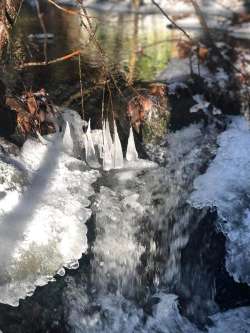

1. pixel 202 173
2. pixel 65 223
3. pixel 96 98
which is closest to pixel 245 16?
pixel 96 98

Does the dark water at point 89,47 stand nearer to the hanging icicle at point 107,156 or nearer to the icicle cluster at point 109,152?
the icicle cluster at point 109,152

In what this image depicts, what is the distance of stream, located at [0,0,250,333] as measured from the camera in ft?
13.2

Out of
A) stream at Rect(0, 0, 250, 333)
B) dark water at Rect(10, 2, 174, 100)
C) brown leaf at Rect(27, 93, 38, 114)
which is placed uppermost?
dark water at Rect(10, 2, 174, 100)

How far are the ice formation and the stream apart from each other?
11 mm

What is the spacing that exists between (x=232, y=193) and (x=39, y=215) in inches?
83.9

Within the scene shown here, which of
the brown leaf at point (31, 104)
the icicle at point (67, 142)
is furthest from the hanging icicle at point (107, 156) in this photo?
the brown leaf at point (31, 104)

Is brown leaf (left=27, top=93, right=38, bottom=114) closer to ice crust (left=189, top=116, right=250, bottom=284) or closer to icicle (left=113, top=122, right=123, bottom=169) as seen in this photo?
icicle (left=113, top=122, right=123, bottom=169)

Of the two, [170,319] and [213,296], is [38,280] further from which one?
[213,296]

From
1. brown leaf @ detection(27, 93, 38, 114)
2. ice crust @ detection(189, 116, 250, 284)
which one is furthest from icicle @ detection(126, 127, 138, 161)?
brown leaf @ detection(27, 93, 38, 114)

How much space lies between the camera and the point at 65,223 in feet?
15.0

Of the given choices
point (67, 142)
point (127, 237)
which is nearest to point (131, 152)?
point (67, 142)

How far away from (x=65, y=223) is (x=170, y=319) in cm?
139

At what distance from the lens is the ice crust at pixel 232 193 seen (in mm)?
4398

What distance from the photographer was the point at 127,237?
15.1ft
